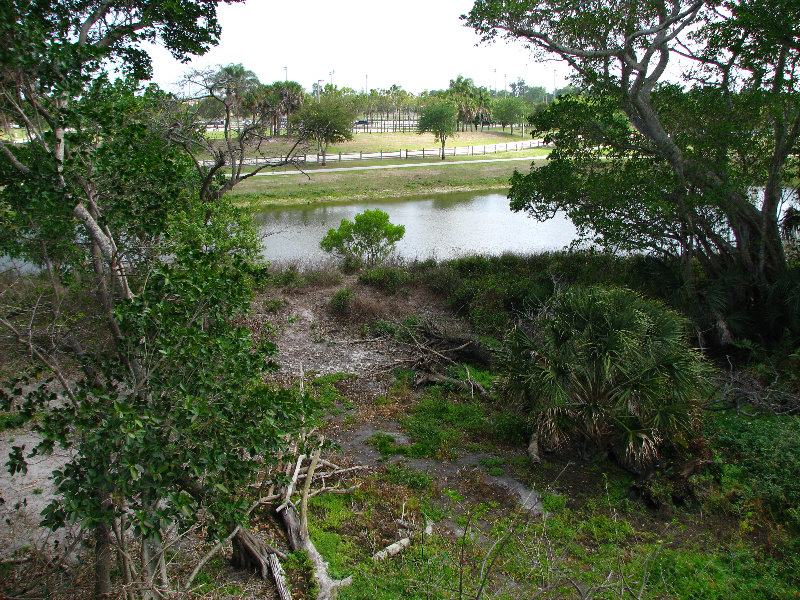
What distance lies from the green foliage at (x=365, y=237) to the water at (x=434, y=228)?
113cm

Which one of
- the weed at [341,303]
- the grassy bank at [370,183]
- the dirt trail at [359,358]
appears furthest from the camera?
the grassy bank at [370,183]

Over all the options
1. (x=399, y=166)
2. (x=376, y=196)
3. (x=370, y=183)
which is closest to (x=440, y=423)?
(x=376, y=196)

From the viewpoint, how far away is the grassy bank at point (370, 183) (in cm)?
4384

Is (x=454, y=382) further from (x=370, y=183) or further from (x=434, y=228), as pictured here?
(x=370, y=183)

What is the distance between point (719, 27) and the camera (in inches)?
608

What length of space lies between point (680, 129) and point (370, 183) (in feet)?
108

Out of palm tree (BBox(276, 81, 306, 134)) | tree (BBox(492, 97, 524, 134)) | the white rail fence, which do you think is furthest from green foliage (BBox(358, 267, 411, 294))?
tree (BBox(492, 97, 524, 134))

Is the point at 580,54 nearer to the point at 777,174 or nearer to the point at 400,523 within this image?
the point at 777,174

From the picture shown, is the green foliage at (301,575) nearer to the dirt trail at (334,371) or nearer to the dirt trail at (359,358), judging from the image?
the dirt trail at (334,371)

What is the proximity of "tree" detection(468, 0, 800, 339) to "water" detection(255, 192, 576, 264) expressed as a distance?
6078 mm

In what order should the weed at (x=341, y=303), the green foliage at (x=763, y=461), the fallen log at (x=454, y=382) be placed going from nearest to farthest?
the green foliage at (x=763, y=461) < the fallen log at (x=454, y=382) < the weed at (x=341, y=303)

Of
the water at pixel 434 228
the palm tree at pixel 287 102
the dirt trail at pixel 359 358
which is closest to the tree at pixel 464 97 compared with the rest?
the palm tree at pixel 287 102

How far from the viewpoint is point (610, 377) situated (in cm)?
932

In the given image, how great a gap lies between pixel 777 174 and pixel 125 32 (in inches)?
609
